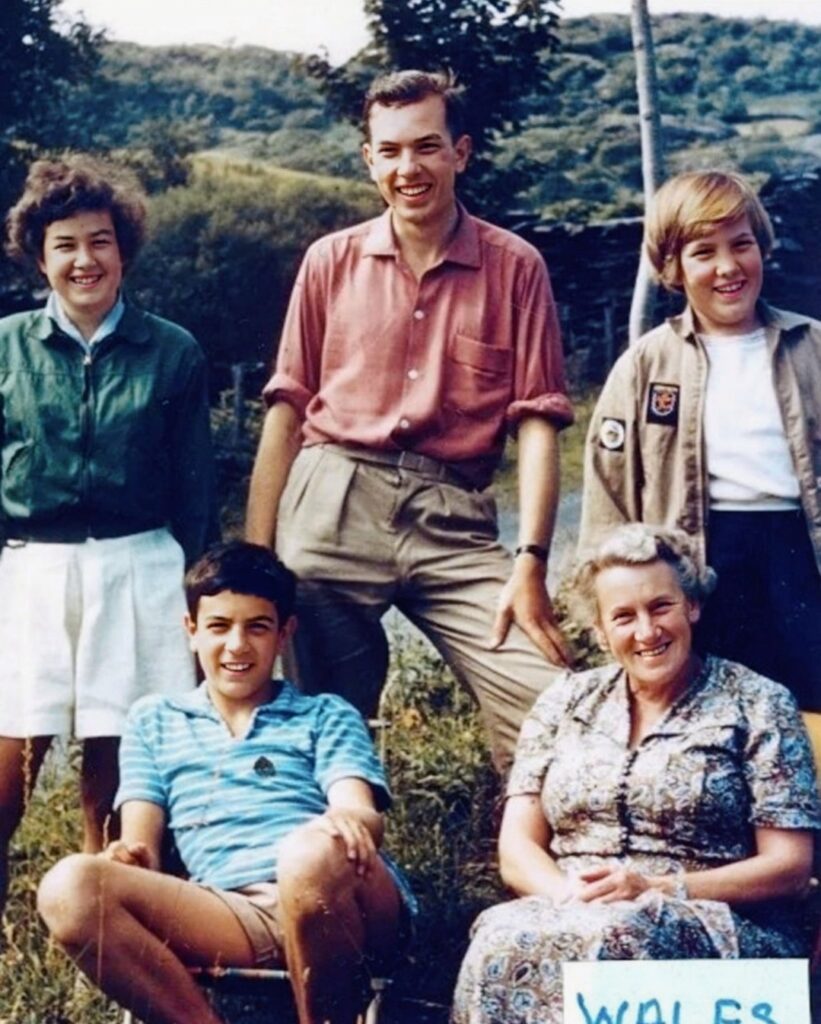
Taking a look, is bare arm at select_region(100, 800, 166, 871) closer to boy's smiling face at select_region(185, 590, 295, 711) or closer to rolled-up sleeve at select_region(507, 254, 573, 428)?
boy's smiling face at select_region(185, 590, 295, 711)

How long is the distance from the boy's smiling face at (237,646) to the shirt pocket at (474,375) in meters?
0.70

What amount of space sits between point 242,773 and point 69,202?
1386mm

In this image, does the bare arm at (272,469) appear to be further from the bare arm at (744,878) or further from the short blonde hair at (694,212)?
the bare arm at (744,878)

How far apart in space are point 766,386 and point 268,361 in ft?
7.08

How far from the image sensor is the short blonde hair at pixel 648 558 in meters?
3.25

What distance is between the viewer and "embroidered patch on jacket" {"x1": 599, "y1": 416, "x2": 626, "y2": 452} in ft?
12.3

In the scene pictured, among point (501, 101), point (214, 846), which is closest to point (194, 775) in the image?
point (214, 846)

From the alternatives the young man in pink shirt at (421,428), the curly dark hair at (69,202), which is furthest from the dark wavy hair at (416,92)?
the curly dark hair at (69,202)

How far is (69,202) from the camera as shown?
3.77m

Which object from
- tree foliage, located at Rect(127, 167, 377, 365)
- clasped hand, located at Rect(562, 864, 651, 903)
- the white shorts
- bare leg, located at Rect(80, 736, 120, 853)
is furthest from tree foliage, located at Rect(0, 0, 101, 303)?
clasped hand, located at Rect(562, 864, 651, 903)

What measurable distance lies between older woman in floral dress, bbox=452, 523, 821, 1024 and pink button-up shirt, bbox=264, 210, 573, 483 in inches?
23.3

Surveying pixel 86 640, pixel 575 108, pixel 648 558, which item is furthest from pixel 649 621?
pixel 575 108

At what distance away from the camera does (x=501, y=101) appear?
5070mm

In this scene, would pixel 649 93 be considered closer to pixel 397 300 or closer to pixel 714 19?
pixel 714 19
